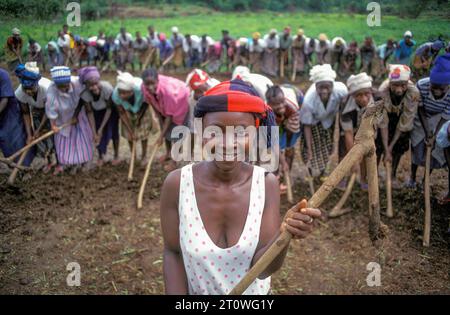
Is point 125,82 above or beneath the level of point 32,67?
beneath

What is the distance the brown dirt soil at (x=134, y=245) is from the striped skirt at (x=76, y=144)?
363 mm

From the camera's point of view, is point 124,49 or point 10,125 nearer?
point 10,125

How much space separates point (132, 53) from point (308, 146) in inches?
424

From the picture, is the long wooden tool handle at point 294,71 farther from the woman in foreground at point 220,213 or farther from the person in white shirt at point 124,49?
the woman in foreground at point 220,213

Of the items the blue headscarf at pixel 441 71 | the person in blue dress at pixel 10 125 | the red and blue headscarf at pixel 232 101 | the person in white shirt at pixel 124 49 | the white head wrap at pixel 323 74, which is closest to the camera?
the red and blue headscarf at pixel 232 101

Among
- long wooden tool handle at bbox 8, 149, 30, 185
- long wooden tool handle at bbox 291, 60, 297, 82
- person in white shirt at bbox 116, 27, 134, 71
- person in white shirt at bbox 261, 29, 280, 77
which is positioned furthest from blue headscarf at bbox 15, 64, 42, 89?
person in white shirt at bbox 116, 27, 134, 71

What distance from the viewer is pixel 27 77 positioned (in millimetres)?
4484

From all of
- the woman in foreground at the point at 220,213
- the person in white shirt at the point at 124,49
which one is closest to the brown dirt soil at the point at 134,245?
the woman in foreground at the point at 220,213

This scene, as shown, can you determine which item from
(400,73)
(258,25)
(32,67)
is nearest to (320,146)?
(400,73)

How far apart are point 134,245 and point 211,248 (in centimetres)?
276

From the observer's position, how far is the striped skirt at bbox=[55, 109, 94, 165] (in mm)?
5551

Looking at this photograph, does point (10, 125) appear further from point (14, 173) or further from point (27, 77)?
point (27, 77)

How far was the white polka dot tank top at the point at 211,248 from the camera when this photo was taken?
175 centimetres

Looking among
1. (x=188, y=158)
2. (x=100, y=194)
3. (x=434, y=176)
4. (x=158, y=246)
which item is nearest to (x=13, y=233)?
(x=100, y=194)
